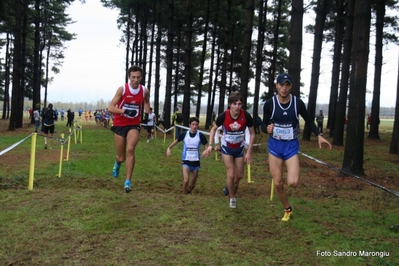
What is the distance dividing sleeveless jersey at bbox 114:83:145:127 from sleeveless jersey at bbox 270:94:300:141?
2.55 m

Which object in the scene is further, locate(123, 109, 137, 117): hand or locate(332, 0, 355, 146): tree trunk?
locate(332, 0, 355, 146): tree trunk

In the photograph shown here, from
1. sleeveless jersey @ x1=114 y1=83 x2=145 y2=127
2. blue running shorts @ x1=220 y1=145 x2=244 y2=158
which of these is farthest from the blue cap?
sleeveless jersey @ x1=114 y1=83 x2=145 y2=127

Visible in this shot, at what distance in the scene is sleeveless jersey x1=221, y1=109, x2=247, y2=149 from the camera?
694cm

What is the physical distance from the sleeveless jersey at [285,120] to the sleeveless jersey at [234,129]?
1.04 meters

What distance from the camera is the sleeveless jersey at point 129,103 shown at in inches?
276

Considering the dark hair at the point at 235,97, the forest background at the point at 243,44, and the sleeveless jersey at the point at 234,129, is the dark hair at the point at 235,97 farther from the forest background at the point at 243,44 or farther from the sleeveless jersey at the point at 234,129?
the forest background at the point at 243,44

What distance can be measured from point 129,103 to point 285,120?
2.87 metres

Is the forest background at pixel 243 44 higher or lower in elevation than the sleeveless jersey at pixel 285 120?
higher

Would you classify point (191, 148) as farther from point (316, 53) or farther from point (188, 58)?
point (316, 53)

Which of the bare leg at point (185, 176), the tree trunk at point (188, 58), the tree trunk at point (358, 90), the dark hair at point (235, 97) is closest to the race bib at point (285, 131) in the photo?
the dark hair at point (235, 97)

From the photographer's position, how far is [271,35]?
1693 inches

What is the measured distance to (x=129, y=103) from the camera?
7.07 m

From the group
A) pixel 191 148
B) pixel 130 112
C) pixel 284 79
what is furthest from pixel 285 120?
pixel 191 148

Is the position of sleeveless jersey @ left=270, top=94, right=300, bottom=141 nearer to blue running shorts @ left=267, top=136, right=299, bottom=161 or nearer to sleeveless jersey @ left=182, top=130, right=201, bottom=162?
blue running shorts @ left=267, top=136, right=299, bottom=161
